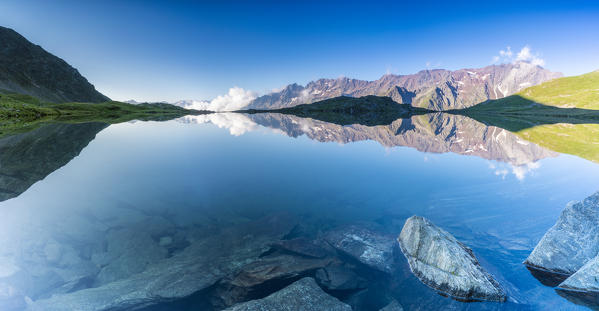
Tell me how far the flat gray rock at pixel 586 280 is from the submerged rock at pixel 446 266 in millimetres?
2307

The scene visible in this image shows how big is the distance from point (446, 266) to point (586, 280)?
434 centimetres

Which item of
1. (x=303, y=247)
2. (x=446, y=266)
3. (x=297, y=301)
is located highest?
(x=446, y=266)

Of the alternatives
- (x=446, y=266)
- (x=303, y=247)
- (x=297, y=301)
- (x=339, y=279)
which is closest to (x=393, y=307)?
(x=339, y=279)

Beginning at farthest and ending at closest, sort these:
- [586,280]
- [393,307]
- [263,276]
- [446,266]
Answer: [263,276], [446,266], [393,307], [586,280]

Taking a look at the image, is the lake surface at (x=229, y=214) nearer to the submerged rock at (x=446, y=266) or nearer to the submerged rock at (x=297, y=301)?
the submerged rock at (x=446, y=266)

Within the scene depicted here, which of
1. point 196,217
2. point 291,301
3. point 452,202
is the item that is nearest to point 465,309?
point 291,301

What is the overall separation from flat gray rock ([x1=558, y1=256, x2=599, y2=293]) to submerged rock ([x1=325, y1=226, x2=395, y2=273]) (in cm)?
622

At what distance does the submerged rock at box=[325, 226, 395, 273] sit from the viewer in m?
11.6

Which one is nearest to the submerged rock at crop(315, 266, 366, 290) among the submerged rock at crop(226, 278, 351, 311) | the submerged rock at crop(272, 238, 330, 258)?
the submerged rock at crop(226, 278, 351, 311)

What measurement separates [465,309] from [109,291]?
46.2 ft

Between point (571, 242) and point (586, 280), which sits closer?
point (586, 280)

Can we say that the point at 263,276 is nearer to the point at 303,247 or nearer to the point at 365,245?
the point at 303,247

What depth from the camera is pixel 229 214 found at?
16328mm

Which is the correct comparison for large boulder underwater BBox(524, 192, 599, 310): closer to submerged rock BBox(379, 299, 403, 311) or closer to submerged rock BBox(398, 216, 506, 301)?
submerged rock BBox(398, 216, 506, 301)
